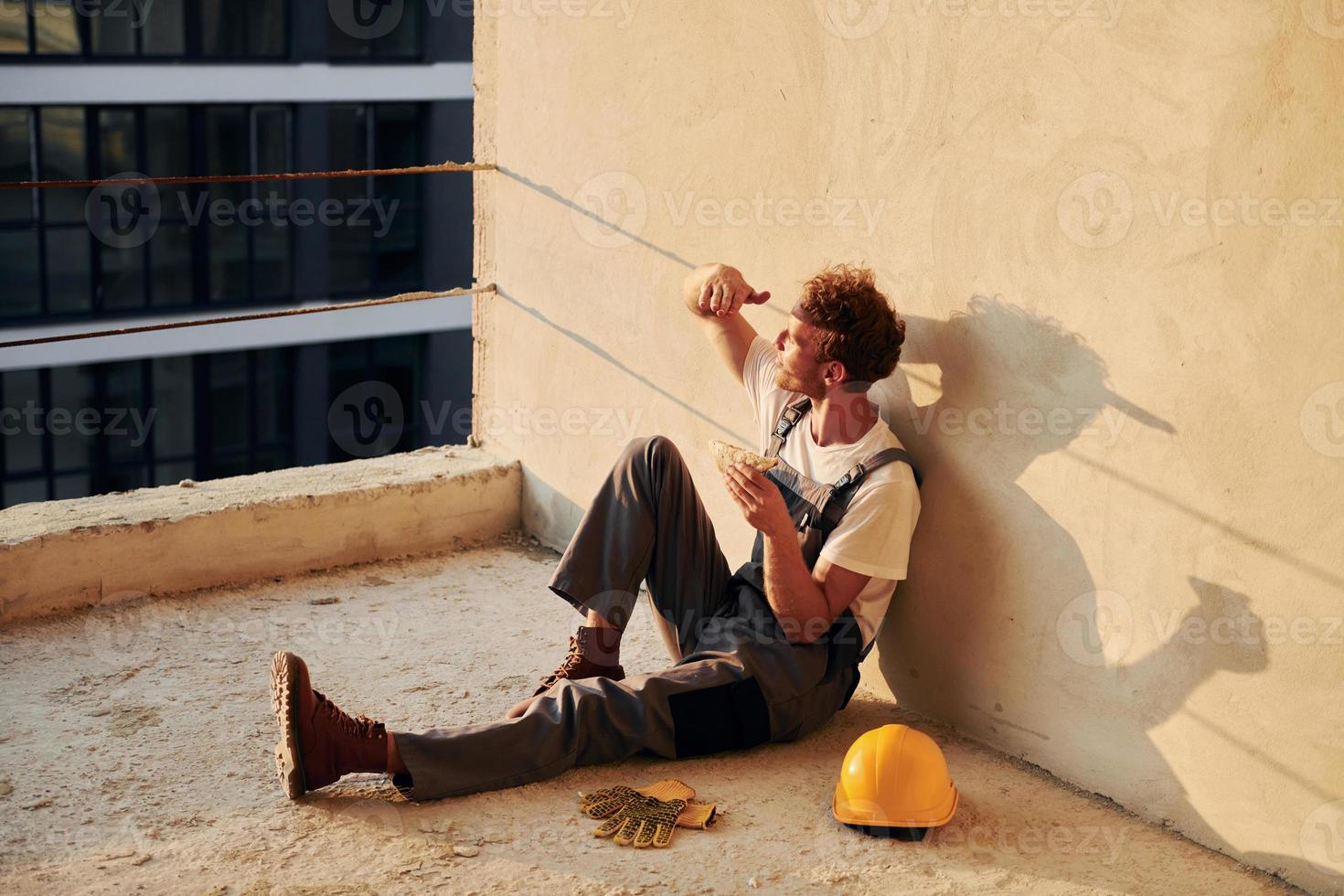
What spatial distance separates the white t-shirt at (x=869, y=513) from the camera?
109 inches

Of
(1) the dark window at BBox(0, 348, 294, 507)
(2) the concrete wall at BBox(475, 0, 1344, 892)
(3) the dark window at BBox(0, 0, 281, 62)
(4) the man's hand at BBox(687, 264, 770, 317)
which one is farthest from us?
(1) the dark window at BBox(0, 348, 294, 507)

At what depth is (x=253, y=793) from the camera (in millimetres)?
2631

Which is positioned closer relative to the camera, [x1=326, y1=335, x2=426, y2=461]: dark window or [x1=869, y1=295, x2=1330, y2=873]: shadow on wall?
[x1=869, y1=295, x2=1330, y2=873]: shadow on wall

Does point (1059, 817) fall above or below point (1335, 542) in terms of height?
below

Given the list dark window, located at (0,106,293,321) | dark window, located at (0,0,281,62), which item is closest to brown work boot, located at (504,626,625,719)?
dark window, located at (0,106,293,321)

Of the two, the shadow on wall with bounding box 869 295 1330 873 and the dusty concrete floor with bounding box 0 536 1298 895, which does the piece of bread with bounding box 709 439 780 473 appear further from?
the dusty concrete floor with bounding box 0 536 1298 895

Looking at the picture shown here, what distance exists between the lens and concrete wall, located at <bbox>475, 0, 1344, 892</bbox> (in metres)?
2.29

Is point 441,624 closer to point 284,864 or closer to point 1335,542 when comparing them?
point 284,864

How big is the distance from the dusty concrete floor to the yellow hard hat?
0.04m

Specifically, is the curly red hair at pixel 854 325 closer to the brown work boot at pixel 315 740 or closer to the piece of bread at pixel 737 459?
the piece of bread at pixel 737 459

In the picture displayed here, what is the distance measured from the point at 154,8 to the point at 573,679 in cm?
1269

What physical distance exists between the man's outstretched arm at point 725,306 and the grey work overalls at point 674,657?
259 mm

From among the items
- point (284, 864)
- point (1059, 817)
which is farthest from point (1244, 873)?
point (284, 864)

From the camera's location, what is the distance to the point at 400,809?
2.58 m
